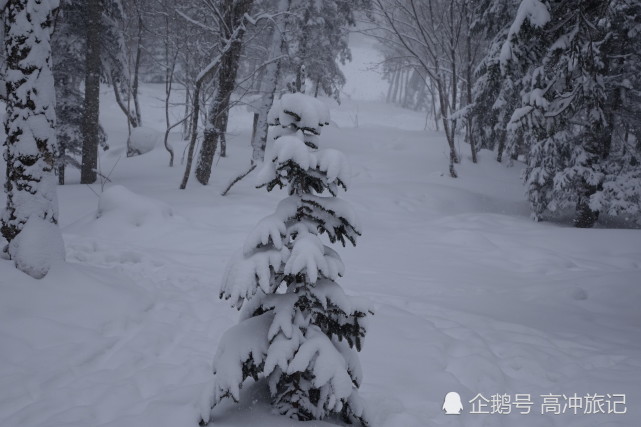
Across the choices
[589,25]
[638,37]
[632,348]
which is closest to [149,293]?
[632,348]

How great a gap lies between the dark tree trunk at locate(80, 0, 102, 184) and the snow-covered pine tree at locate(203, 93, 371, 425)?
1314 centimetres

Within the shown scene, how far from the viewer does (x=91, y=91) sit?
13773mm

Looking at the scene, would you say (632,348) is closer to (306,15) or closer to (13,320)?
(13,320)

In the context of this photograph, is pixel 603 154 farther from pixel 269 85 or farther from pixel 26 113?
pixel 26 113

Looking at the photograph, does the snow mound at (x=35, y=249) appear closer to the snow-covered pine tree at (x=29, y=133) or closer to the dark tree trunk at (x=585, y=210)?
the snow-covered pine tree at (x=29, y=133)

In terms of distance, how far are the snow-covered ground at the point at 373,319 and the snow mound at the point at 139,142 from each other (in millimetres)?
8861

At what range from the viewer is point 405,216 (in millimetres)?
14070

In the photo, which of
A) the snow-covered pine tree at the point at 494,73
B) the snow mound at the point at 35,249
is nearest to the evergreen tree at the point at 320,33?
the snow-covered pine tree at the point at 494,73

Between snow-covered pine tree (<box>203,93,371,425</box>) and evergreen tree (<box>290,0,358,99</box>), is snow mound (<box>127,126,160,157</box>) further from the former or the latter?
snow-covered pine tree (<box>203,93,371,425</box>)

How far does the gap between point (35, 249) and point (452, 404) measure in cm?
503

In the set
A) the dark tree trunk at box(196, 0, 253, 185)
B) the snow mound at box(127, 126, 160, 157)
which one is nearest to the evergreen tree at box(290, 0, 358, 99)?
the dark tree trunk at box(196, 0, 253, 185)

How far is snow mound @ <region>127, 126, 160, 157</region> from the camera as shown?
2164cm

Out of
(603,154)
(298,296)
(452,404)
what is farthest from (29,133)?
(603,154)

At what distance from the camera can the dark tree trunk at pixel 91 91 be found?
13492 mm
